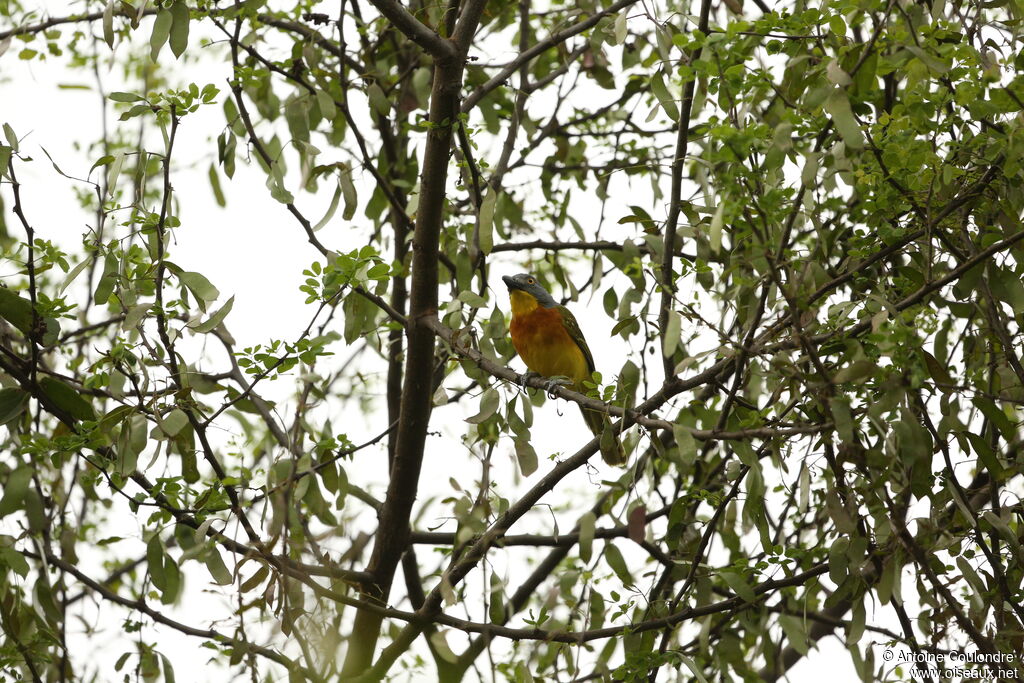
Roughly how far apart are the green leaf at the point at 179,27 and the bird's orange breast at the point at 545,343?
3117mm

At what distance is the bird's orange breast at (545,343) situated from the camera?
236 inches

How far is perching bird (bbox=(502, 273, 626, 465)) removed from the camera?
599 cm

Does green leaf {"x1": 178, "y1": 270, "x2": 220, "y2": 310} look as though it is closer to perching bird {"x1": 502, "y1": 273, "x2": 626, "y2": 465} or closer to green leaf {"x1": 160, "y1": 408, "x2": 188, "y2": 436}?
green leaf {"x1": 160, "y1": 408, "x2": 188, "y2": 436}

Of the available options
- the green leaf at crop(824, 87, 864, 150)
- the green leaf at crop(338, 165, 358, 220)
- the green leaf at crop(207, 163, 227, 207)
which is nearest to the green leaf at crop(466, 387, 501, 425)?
the green leaf at crop(338, 165, 358, 220)

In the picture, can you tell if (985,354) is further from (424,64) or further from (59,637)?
(59,637)

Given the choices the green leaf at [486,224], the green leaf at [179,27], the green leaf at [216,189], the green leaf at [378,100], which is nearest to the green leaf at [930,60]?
the green leaf at [486,224]

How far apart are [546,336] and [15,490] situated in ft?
10.7

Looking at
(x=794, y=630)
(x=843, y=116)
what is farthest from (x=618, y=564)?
(x=843, y=116)

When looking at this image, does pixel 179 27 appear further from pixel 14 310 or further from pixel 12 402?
pixel 12 402

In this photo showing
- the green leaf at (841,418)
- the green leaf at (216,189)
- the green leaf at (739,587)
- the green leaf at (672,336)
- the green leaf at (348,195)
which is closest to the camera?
the green leaf at (841,418)

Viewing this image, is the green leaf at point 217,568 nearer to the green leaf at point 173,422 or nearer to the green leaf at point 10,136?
the green leaf at point 173,422

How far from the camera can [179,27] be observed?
10.8 ft

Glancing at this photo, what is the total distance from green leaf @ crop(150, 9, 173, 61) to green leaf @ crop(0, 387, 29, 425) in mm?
1222

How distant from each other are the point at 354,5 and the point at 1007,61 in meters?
3.35
